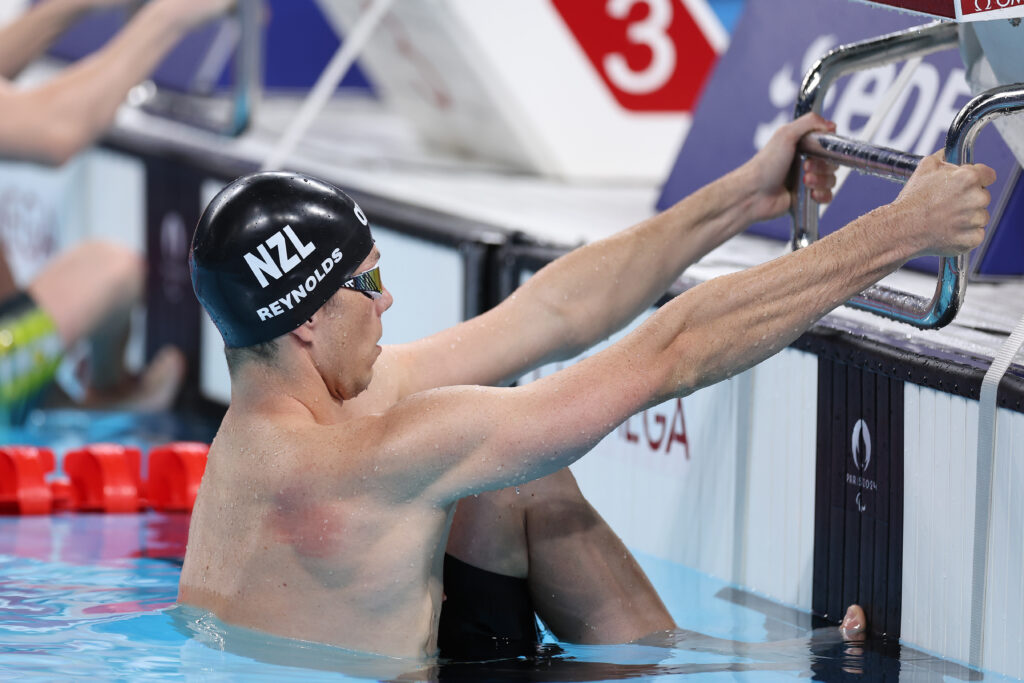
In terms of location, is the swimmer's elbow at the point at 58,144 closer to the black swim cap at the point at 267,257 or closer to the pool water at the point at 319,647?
the pool water at the point at 319,647

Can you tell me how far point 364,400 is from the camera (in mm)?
3059

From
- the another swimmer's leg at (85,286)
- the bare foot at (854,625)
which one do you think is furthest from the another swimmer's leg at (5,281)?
the bare foot at (854,625)

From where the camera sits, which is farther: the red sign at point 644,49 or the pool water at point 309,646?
the red sign at point 644,49

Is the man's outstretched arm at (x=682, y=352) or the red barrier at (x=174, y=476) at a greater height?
the man's outstretched arm at (x=682, y=352)

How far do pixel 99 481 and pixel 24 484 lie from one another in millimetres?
207

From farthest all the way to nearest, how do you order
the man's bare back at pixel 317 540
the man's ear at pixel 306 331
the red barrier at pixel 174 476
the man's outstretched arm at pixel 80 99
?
1. the man's outstretched arm at pixel 80 99
2. the red barrier at pixel 174 476
3. the man's ear at pixel 306 331
4. the man's bare back at pixel 317 540

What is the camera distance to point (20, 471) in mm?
4777

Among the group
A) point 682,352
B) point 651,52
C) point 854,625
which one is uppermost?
point 651,52

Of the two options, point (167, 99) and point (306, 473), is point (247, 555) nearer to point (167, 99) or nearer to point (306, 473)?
point (306, 473)

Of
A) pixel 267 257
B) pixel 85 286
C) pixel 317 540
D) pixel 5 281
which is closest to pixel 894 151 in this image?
pixel 267 257

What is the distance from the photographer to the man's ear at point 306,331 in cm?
282

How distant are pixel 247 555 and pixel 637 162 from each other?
3.80 metres

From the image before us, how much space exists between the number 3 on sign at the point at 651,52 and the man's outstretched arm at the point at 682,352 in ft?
12.1

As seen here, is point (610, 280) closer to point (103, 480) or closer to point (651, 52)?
point (103, 480)
